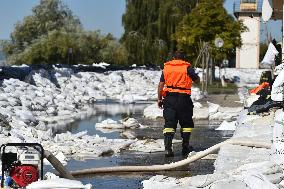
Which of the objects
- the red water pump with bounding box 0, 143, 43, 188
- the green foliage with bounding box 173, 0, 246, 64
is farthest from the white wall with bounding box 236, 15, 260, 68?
the red water pump with bounding box 0, 143, 43, 188

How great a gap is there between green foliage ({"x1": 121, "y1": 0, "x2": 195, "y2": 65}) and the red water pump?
53.5 m

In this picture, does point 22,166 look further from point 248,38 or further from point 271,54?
point 248,38

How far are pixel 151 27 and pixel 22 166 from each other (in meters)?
56.5

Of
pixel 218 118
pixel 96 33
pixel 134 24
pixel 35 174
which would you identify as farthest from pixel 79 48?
pixel 35 174

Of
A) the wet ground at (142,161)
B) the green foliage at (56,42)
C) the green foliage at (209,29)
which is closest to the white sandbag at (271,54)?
the wet ground at (142,161)

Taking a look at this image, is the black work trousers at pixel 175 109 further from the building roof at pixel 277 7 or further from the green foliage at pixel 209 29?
the green foliage at pixel 209 29

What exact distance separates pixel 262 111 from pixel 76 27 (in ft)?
239

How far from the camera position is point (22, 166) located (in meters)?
6.22

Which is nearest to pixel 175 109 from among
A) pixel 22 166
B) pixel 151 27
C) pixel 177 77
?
pixel 177 77

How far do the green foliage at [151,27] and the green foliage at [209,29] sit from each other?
1278 centimetres

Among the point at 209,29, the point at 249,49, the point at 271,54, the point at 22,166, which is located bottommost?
the point at 22,166

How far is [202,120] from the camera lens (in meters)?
18.6

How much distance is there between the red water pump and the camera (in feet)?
20.2

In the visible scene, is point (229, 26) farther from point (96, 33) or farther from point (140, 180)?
point (140, 180)
